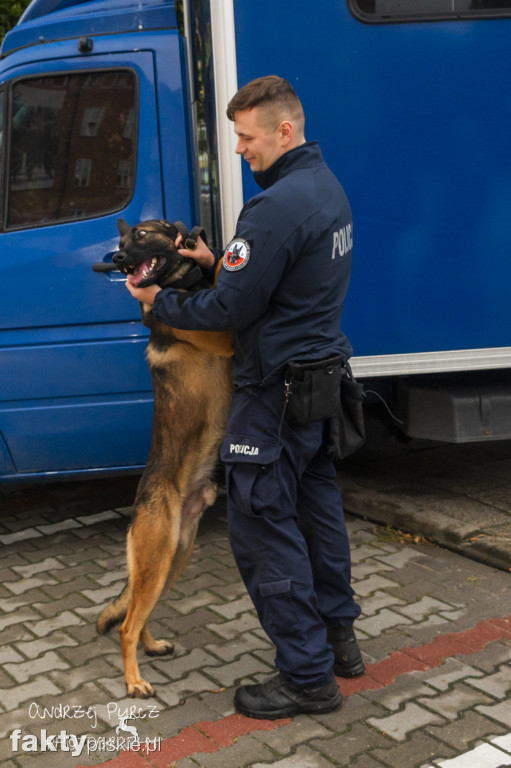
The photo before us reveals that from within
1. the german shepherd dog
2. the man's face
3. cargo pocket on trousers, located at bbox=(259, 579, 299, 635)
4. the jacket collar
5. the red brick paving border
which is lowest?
the red brick paving border

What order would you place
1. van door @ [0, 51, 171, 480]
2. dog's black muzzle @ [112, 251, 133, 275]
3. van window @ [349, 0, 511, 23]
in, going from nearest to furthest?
dog's black muzzle @ [112, 251, 133, 275]
van window @ [349, 0, 511, 23]
van door @ [0, 51, 171, 480]

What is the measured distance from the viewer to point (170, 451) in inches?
126

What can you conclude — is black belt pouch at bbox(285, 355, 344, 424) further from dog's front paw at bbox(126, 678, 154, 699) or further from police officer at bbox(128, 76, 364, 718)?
dog's front paw at bbox(126, 678, 154, 699)

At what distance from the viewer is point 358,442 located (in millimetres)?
3109

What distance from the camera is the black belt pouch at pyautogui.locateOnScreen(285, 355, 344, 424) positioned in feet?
9.13

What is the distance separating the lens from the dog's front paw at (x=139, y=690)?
10.2 ft

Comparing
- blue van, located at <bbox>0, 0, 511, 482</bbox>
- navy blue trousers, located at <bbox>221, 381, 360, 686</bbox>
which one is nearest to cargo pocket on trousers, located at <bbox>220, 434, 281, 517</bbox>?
navy blue trousers, located at <bbox>221, 381, 360, 686</bbox>

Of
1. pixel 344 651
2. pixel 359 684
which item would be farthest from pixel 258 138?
pixel 359 684

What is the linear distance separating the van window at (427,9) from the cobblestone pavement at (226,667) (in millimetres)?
2429

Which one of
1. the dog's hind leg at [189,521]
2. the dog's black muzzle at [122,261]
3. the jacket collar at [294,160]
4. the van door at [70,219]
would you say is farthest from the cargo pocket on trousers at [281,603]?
the van door at [70,219]

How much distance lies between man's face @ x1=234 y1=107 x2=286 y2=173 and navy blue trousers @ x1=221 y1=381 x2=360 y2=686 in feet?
2.39

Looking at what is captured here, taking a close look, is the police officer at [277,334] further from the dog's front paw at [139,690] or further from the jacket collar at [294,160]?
the dog's front paw at [139,690]

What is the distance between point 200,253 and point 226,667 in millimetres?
1529

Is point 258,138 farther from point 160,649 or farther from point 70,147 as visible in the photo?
point 160,649
